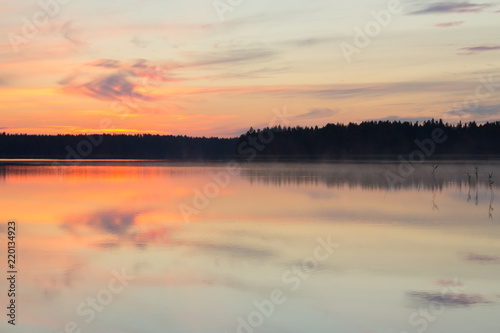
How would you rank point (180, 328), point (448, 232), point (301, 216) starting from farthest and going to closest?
point (301, 216)
point (448, 232)
point (180, 328)

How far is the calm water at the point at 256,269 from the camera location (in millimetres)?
9500

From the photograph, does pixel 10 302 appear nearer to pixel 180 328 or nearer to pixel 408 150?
pixel 180 328

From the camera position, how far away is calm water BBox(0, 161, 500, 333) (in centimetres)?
950

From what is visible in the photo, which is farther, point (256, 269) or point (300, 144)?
point (300, 144)

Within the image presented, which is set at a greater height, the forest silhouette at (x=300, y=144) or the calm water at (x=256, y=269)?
the forest silhouette at (x=300, y=144)

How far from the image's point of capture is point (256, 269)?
41.6 feet

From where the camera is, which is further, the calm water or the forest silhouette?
the forest silhouette

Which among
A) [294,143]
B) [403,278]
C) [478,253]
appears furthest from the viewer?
[294,143]

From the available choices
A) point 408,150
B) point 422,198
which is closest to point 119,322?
point 422,198

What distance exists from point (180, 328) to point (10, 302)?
119 inches

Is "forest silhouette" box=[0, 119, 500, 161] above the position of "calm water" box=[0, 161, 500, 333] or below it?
above

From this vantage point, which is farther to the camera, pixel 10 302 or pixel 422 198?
pixel 422 198

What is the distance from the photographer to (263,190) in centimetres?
3428

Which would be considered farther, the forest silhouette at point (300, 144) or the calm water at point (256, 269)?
the forest silhouette at point (300, 144)
